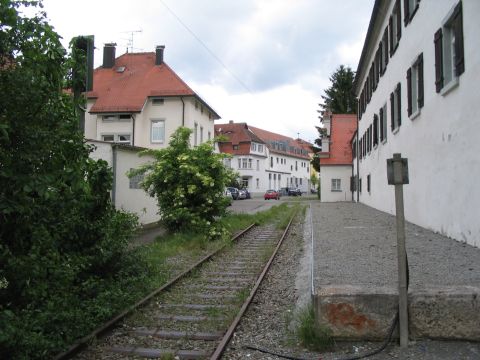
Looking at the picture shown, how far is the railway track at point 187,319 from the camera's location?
16.7 feet

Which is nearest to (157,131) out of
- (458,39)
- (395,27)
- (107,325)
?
(395,27)

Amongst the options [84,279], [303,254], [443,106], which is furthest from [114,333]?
[443,106]

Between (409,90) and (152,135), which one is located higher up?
(152,135)

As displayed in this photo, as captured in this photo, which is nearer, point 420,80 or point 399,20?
point 420,80

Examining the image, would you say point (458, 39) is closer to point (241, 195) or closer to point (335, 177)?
point (335, 177)

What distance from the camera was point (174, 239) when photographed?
13.6 m

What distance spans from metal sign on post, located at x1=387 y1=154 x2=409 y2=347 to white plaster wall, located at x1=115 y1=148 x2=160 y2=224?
12.1 metres

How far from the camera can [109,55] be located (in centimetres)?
4231

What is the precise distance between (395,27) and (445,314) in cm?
1554

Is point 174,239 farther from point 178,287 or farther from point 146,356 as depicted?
point 146,356

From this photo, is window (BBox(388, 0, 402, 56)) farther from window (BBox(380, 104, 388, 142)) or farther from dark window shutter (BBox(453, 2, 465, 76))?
dark window shutter (BBox(453, 2, 465, 76))

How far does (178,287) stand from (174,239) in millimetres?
5379

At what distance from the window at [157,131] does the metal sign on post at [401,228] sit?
1257 inches

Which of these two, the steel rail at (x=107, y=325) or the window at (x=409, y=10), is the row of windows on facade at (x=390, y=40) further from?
the steel rail at (x=107, y=325)
